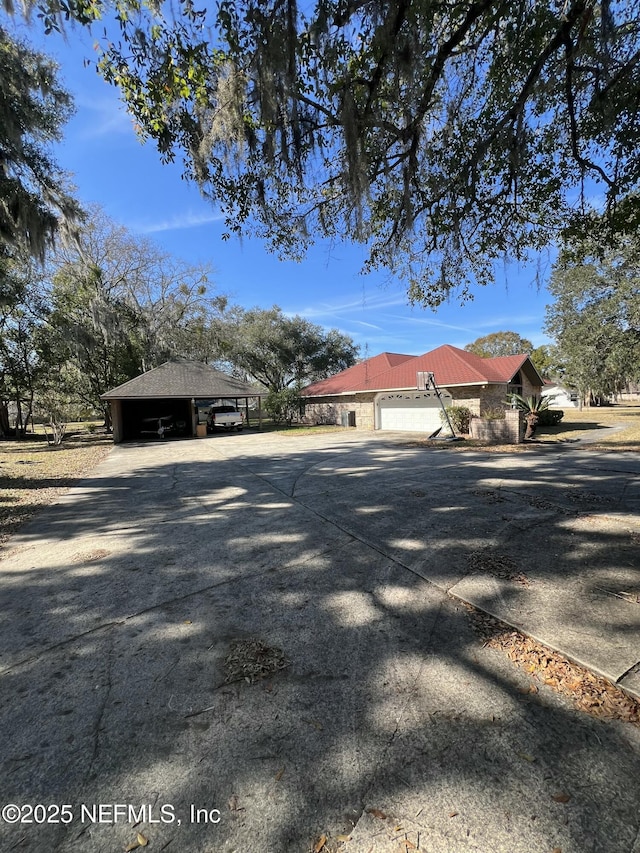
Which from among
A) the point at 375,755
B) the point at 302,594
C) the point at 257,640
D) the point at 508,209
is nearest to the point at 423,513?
the point at 302,594

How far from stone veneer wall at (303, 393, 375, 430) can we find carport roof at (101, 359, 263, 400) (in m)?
5.41

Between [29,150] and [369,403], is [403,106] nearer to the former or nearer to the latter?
[29,150]

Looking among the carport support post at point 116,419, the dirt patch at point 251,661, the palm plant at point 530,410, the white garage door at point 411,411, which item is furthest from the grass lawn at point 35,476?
the white garage door at point 411,411

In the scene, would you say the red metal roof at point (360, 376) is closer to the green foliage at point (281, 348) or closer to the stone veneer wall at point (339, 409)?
the stone veneer wall at point (339, 409)

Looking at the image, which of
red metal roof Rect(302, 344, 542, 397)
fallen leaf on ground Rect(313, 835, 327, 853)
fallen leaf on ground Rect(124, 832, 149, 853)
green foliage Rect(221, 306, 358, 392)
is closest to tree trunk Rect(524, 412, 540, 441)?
red metal roof Rect(302, 344, 542, 397)

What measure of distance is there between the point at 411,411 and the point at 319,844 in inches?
732

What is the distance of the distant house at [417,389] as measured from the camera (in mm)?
17203

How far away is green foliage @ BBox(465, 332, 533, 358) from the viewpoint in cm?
5334

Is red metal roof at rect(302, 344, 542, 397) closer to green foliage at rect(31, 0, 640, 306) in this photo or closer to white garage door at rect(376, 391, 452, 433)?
white garage door at rect(376, 391, 452, 433)

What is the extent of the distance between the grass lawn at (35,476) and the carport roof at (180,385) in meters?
3.33

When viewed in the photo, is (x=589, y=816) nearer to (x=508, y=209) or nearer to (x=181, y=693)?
(x=181, y=693)

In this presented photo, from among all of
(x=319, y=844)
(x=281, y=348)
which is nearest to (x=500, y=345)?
(x=281, y=348)

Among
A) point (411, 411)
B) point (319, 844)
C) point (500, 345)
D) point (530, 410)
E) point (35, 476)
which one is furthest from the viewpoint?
point (500, 345)

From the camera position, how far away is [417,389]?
18.0 meters
